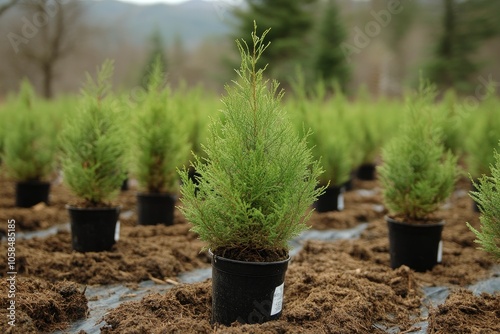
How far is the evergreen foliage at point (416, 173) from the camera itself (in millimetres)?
4836

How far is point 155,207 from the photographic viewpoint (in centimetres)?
658

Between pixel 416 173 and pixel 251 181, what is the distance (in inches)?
99.9

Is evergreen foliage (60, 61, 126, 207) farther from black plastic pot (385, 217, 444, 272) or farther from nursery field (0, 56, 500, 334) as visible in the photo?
black plastic pot (385, 217, 444, 272)

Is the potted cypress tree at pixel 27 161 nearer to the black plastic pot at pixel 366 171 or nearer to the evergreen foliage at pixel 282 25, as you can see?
the black plastic pot at pixel 366 171

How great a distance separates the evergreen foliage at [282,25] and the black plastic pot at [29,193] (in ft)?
53.3

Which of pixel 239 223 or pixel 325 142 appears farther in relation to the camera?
pixel 325 142

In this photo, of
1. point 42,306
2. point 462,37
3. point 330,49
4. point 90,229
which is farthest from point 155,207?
point 462,37

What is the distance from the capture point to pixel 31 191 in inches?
303

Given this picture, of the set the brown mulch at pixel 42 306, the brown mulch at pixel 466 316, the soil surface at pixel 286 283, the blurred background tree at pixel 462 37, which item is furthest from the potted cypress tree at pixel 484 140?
the blurred background tree at pixel 462 37

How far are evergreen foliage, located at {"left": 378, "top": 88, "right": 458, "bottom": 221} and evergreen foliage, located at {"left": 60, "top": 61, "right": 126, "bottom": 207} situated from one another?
3.11 metres

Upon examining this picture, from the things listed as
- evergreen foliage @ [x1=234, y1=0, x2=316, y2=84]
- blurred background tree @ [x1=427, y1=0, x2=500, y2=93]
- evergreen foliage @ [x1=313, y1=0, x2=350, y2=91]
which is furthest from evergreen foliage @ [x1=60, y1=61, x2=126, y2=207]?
blurred background tree @ [x1=427, y1=0, x2=500, y2=93]

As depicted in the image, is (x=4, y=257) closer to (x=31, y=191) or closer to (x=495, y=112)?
(x=31, y=191)

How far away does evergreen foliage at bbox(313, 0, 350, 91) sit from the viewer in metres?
23.7

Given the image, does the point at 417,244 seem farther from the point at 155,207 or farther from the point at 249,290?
the point at 155,207
